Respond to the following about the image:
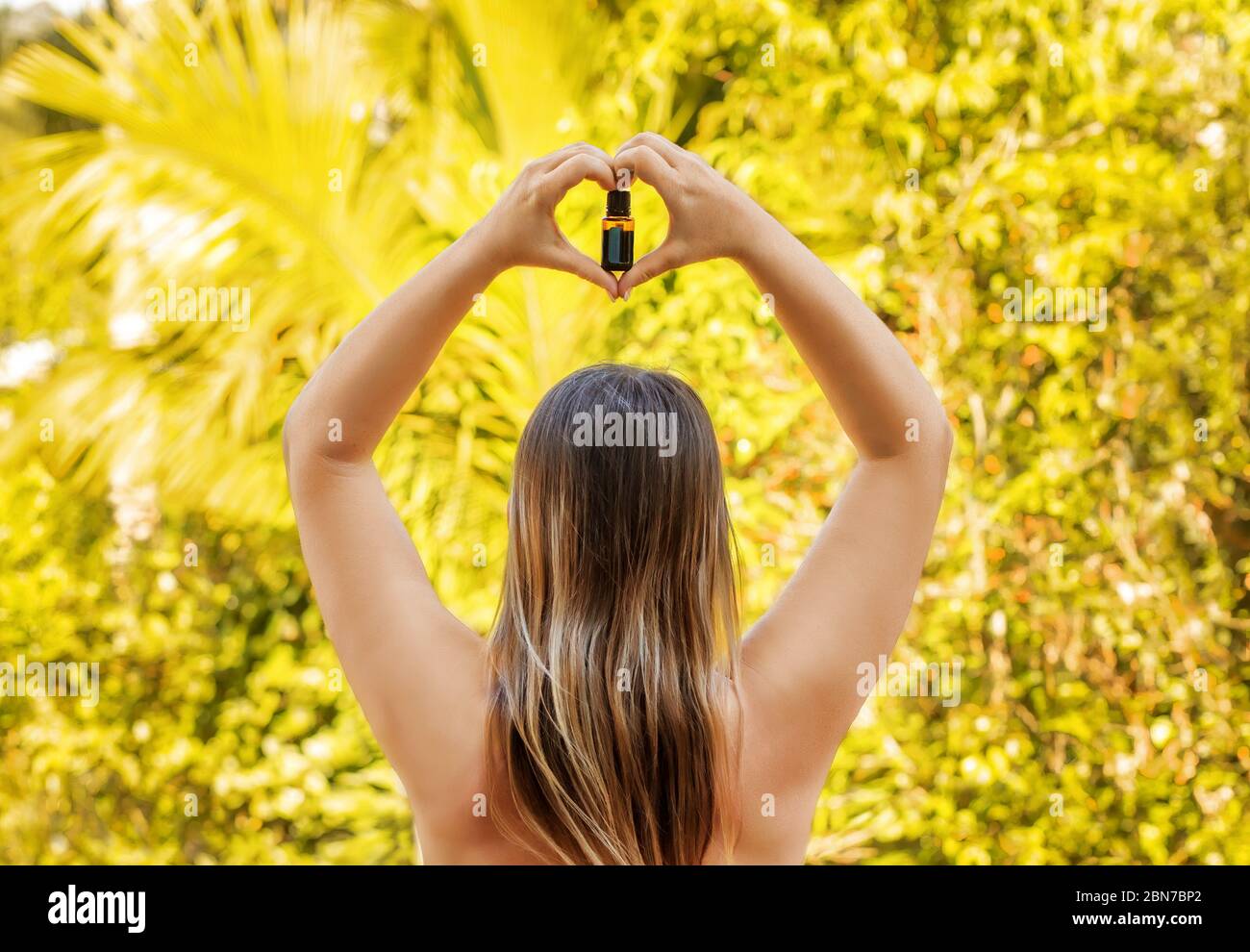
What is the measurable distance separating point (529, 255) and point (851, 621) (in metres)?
0.38

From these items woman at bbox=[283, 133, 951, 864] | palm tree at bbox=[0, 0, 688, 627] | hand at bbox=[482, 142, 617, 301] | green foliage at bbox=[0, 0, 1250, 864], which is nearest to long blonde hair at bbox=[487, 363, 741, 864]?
woman at bbox=[283, 133, 951, 864]

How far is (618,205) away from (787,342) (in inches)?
98.0

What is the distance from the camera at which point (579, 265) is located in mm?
843

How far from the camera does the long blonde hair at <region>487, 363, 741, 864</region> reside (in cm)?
82

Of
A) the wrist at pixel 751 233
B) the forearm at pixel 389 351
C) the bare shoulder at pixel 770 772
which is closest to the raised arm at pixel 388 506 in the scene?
the forearm at pixel 389 351

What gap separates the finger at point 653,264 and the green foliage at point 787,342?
238 centimetres

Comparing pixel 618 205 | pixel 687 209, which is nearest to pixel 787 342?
pixel 618 205

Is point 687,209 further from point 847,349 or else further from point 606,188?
point 847,349

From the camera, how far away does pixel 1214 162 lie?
10.7 ft

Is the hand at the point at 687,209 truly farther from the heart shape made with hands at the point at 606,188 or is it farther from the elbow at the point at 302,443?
the elbow at the point at 302,443

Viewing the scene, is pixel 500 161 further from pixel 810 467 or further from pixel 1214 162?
pixel 1214 162
